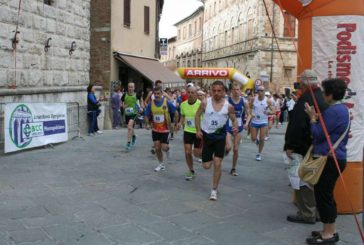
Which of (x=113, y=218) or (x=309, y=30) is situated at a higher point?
(x=309, y=30)

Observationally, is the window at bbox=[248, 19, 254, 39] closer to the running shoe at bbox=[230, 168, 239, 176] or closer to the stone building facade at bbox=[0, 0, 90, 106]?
the stone building facade at bbox=[0, 0, 90, 106]

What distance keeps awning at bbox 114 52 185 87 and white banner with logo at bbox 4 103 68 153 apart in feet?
32.0

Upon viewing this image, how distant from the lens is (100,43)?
69.5ft

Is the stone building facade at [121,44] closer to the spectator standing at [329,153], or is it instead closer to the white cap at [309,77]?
the white cap at [309,77]

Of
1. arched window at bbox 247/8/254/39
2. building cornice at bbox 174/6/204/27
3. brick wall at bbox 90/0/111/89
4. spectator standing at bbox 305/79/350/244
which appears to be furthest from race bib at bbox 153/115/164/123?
building cornice at bbox 174/6/204/27

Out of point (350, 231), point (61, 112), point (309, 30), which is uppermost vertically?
point (309, 30)

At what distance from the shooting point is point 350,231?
5.34 meters

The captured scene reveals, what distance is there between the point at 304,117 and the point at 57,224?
3143 mm

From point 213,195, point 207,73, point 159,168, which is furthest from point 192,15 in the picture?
point 213,195

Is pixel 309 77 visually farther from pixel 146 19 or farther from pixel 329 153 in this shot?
pixel 146 19

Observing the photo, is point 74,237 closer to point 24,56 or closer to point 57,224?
point 57,224

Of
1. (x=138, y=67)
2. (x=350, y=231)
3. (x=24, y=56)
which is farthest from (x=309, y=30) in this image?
(x=138, y=67)

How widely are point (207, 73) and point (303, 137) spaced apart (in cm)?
2674

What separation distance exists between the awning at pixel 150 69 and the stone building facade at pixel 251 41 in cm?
1303
